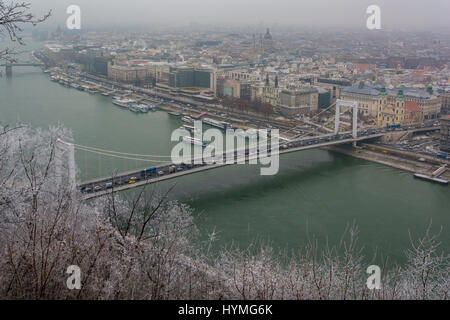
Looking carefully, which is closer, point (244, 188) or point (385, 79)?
point (244, 188)

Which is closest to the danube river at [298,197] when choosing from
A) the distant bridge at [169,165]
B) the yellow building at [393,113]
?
the distant bridge at [169,165]

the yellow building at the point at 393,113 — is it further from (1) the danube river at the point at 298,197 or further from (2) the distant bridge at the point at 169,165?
(1) the danube river at the point at 298,197

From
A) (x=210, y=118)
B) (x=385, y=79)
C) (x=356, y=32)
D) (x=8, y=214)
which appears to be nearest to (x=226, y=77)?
(x=210, y=118)

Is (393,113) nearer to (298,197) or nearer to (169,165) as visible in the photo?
(298,197)

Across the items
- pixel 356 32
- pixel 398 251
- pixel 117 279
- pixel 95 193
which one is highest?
pixel 356 32

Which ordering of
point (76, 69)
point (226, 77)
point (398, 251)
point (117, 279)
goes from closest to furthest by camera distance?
point (117, 279) → point (398, 251) → point (226, 77) → point (76, 69)

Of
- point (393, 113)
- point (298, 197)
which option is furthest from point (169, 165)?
point (393, 113)

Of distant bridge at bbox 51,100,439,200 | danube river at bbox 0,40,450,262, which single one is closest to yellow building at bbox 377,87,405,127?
distant bridge at bbox 51,100,439,200

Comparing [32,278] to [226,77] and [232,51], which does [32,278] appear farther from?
[232,51]

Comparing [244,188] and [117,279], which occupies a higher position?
[117,279]
